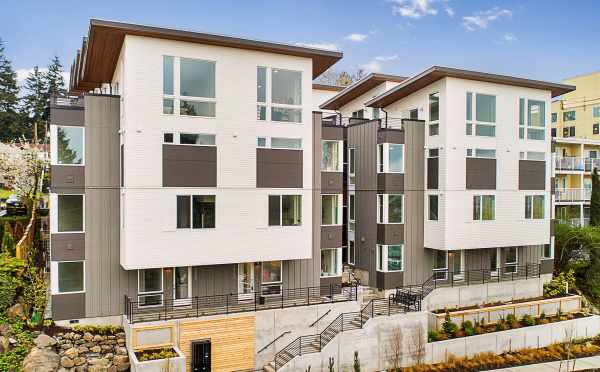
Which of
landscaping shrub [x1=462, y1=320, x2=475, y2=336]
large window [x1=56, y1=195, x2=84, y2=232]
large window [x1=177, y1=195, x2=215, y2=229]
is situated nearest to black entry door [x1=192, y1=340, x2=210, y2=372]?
large window [x1=177, y1=195, x2=215, y2=229]

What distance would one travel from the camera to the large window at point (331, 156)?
794 inches

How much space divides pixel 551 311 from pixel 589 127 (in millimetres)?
28565

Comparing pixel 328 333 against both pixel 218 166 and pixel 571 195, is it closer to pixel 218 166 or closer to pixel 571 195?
pixel 218 166

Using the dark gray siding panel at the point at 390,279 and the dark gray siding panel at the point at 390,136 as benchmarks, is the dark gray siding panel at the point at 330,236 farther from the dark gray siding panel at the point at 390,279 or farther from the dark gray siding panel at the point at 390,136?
the dark gray siding panel at the point at 390,136

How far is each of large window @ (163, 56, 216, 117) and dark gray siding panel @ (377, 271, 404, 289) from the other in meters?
10.8

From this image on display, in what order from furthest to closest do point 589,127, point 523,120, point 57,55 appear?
point 57,55, point 589,127, point 523,120

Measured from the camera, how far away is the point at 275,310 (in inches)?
668

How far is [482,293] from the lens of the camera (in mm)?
22234

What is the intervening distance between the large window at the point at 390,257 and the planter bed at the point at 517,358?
15.4ft

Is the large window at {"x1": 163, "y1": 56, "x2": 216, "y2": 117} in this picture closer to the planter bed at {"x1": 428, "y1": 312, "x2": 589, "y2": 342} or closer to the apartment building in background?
the apartment building in background

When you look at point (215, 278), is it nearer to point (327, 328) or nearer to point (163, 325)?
point (163, 325)

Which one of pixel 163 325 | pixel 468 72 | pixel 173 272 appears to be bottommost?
pixel 163 325

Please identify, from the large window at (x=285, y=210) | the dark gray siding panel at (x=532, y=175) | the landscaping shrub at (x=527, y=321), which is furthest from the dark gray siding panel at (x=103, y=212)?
the dark gray siding panel at (x=532, y=175)

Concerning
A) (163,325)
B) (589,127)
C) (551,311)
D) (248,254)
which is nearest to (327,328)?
(248,254)
